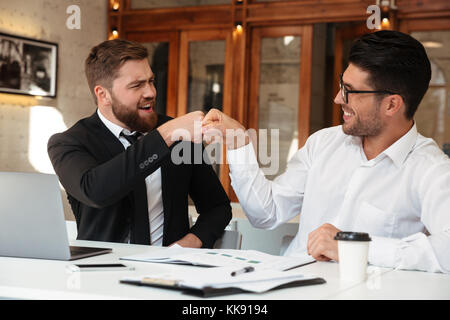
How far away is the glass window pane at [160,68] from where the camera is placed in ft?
22.7

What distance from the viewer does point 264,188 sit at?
7.29 ft

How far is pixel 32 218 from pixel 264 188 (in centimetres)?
87

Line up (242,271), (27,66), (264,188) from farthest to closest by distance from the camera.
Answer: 1. (27,66)
2. (264,188)
3. (242,271)

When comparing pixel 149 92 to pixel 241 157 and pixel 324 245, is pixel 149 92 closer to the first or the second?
pixel 241 157

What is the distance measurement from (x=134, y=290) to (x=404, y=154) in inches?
44.3

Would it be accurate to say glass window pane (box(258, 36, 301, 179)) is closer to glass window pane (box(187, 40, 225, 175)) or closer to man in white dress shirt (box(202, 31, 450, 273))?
glass window pane (box(187, 40, 225, 175))

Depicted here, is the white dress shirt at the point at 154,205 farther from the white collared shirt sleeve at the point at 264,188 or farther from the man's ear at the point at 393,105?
the man's ear at the point at 393,105

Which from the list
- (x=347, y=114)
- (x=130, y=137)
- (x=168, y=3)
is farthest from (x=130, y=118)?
(x=168, y=3)

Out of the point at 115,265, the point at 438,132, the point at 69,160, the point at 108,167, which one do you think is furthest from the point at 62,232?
the point at 438,132

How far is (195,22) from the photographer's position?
6719 mm

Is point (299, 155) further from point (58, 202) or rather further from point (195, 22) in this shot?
point (195, 22)

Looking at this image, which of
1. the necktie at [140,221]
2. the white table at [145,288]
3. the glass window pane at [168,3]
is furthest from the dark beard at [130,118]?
the glass window pane at [168,3]

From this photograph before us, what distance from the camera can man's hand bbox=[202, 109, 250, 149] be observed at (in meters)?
2.12

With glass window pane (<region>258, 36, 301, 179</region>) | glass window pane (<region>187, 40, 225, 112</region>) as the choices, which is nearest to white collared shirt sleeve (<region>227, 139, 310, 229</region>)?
glass window pane (<region>258, 36, 301, 179</region>)
